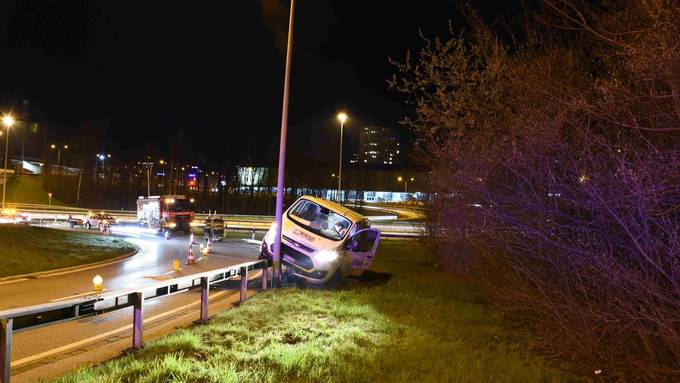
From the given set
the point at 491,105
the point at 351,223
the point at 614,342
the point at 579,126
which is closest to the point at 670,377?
the point at 614,342

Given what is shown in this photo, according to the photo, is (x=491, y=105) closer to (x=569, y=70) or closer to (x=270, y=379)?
(x=569, y=70)

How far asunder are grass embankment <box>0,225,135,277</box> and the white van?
7.77 meters

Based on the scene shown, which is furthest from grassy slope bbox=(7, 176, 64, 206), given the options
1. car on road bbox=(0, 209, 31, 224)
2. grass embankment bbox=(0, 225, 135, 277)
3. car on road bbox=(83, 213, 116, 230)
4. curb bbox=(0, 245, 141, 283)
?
curb bbox=(0, 245, 141, 283)

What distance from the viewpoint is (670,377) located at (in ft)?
20.2

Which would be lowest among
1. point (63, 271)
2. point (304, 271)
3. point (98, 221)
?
Answer: point (63, 271)

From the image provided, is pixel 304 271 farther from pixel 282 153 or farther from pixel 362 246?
pixel 282 153

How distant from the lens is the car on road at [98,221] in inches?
1518

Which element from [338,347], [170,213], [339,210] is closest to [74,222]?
[170,213]

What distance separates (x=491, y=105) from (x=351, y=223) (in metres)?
5.35

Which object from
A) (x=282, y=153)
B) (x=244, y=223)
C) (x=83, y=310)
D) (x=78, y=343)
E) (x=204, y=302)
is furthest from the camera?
(x=244, y=223)

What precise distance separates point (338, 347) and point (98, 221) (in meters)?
37.0

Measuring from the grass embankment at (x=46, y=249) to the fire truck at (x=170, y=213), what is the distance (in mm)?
8611

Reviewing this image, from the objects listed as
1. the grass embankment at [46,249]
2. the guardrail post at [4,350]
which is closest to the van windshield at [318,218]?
the grass embankment at [46,249]

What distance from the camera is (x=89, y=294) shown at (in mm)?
12383
